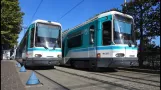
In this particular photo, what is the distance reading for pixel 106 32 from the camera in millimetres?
12641

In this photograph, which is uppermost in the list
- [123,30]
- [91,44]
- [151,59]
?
[123,30]

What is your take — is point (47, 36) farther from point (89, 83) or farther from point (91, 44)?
point (89, 83)

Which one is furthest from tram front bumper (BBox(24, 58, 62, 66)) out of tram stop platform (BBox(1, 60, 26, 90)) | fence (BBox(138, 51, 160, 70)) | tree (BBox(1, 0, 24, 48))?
tree (BBox(1, 0, 24, 48))

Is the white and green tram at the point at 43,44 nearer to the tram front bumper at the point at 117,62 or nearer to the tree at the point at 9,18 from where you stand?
the tram front bumper at the point at 117,62

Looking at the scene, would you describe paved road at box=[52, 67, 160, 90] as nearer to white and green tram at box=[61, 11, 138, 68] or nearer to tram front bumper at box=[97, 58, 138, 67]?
tram front bumper at box=[97, 58, 138, 67]

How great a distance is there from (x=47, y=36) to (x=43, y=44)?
603 mm

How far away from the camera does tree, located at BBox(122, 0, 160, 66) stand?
14.6 metres

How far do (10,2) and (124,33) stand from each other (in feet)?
65.3

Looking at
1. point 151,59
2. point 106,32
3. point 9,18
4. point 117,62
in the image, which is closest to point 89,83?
point 117,62

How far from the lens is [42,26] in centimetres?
1545

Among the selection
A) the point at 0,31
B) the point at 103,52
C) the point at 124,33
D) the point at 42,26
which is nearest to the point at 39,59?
the point at 42,26

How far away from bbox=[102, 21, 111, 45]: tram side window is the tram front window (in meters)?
4.22

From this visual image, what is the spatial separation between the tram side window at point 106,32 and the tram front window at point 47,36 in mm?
4222

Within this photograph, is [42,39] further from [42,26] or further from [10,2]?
[10,2]
